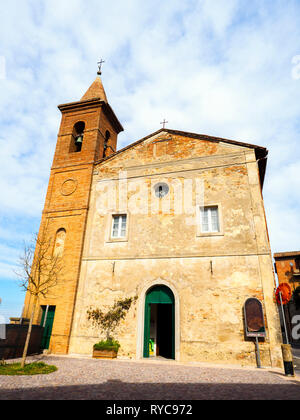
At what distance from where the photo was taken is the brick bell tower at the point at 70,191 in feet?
36.0

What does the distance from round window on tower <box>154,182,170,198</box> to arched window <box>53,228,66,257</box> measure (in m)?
4.77

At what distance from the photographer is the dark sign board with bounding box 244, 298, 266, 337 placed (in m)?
8.61

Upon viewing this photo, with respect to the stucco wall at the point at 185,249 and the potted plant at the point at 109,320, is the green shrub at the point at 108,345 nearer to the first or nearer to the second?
the potted plant at the point at 109,320

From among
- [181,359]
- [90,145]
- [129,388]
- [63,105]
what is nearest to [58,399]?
[129,388]

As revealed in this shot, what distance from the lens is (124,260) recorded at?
11031 mm

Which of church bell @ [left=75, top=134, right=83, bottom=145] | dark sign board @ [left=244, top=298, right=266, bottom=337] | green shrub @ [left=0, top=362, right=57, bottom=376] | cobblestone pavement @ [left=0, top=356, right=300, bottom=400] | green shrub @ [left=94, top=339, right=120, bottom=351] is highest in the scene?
church bell @ [left=75, top=134, right=83, bottom=145]

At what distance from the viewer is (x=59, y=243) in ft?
40.6

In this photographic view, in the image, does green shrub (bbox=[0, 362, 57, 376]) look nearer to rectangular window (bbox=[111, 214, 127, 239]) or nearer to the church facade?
the church facade

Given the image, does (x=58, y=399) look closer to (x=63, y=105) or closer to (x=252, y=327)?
(x=252, y=327)

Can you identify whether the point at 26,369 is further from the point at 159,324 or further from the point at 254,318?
the point at 254,318

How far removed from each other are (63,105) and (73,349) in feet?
42.0

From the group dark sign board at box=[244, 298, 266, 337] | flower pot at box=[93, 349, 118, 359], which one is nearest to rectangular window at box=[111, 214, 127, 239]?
flower pot at box=[93, 349, 118, 359]

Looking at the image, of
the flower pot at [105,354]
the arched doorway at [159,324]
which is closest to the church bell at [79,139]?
the arched doorway at [159,324]

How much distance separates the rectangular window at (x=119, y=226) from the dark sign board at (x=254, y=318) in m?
5.66
